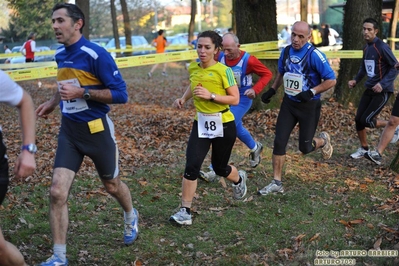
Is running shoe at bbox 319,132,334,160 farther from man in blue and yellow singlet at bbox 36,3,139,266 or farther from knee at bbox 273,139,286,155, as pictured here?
man in blue and yellow singlet at bbox 36,3,139,266

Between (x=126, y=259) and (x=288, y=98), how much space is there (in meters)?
3.21

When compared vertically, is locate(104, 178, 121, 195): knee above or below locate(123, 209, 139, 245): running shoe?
above

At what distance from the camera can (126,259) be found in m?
5.41

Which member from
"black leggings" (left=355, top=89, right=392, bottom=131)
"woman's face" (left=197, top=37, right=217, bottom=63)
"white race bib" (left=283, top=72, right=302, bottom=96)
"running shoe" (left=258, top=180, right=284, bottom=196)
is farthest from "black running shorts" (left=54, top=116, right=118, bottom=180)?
"black leggings" (left=355, top=89, right=392, bottom=131)

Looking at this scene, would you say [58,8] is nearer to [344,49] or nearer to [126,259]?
[126,259]

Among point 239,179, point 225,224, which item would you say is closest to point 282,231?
point 225,224

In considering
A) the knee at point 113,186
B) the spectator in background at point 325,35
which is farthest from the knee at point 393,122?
the spectator in background at point 325,35

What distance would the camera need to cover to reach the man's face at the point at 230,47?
756 cm

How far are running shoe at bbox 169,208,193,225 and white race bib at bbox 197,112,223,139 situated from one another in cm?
86

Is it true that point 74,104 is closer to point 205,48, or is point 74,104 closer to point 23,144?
point 23,144

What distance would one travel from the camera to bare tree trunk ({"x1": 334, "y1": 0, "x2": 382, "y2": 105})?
12.6m

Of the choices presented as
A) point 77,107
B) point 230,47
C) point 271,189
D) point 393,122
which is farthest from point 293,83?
point 77,107

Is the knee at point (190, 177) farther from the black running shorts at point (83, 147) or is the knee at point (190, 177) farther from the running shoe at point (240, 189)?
the black running shorts at point (83, 147)

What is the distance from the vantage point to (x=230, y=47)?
7.56 metres
